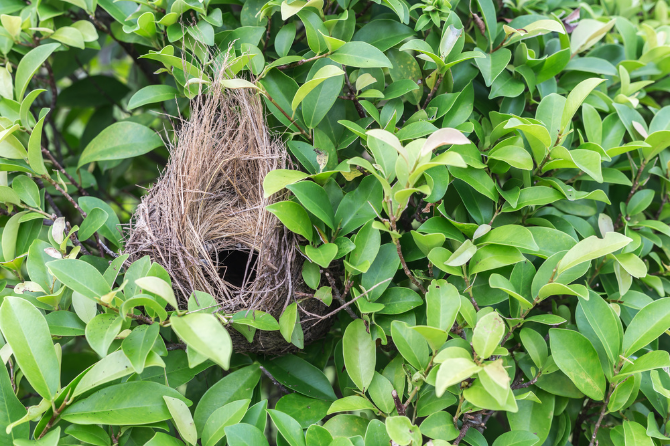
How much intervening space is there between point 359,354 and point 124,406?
43 centimetres

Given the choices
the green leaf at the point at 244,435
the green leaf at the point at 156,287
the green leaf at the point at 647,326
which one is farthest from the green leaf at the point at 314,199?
→ the green leaf at the point at 647,326

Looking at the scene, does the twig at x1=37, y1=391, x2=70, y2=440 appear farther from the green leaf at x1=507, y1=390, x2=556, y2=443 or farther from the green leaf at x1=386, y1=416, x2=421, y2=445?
the green leaf at x1=507, y1=390, x2=556, y2=443

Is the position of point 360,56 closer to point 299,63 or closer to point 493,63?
point 299,63

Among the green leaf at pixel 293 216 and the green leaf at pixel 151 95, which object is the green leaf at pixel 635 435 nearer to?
the green leaf at pixel 293 216

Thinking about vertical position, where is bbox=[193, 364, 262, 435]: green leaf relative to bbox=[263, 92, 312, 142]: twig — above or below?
below

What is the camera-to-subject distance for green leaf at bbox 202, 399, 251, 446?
81 cm

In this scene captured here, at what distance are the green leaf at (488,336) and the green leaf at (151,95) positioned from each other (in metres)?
0.85

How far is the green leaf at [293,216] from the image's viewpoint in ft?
2.73

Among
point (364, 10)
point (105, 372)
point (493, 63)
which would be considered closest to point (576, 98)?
point (493, 63)

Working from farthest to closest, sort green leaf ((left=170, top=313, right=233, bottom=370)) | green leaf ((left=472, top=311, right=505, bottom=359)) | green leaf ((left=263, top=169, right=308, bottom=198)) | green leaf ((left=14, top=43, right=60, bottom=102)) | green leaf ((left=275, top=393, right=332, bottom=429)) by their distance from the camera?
green leaf ((left=14, top=43, right=60, bottom=102))
green leaf ((left=275, top=393, right=332, bottom=429))
green leaf ((left=263, top=169, right=308, bottom=198))
green leaf ((left=472, top=311, right=505, bottom=359))
green leaf ((left=170, top=313, right=233, bottom=370))

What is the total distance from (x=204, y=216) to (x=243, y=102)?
0.90 feet

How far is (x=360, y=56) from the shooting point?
0.94 meters

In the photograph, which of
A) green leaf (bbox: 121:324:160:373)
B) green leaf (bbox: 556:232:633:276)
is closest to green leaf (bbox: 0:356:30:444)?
green leaf (bbox: 121:324:160:373)

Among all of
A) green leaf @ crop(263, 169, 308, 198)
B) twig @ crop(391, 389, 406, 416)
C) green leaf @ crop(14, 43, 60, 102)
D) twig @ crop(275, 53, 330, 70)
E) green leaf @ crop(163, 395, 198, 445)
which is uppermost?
green leaf @ crop(14, 43, 60, 102)
